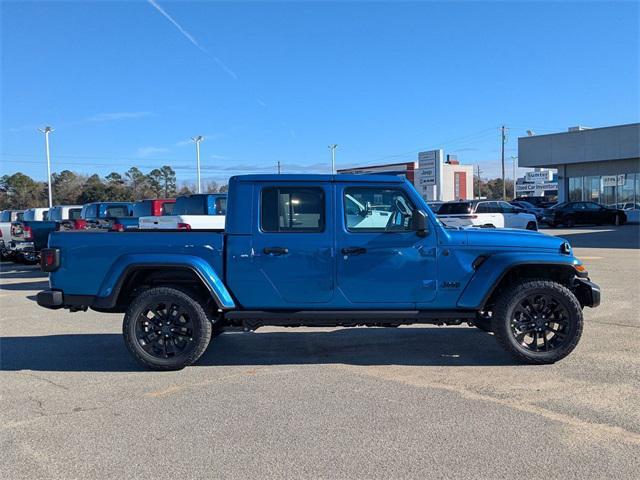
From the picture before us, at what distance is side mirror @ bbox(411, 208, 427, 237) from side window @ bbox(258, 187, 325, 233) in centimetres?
92

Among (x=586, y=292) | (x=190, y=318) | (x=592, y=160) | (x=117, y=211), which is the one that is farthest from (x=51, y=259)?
(x=592, y=160)

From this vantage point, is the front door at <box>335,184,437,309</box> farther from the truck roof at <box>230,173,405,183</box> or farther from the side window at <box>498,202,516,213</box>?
the side window at <box>498,202,516,213</box>

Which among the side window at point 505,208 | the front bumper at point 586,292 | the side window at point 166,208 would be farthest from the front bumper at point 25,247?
the side window at point 505,208

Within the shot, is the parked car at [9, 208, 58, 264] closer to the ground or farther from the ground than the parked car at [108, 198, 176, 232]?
closer to the ground

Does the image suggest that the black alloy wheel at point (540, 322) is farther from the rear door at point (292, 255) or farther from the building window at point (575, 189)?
the building window at point (575, 189)

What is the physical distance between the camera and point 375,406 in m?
4.63

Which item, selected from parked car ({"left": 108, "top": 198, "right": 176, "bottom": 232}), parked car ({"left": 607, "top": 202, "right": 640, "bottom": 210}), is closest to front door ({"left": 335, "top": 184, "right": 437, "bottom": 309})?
parked car ({"left": 108, "top": 198, "right": 176, "bottom": 232})

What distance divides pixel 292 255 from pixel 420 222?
1325 millimetres

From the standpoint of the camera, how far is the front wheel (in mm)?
5555

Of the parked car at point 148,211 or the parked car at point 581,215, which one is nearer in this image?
the parked car at point 148,211

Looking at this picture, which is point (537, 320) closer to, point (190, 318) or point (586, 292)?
point (586, 292)

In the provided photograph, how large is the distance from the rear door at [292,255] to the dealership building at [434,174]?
32.9 feet

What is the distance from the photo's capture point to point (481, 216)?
1833 cm

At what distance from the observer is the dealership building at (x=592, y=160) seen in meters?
35.5
